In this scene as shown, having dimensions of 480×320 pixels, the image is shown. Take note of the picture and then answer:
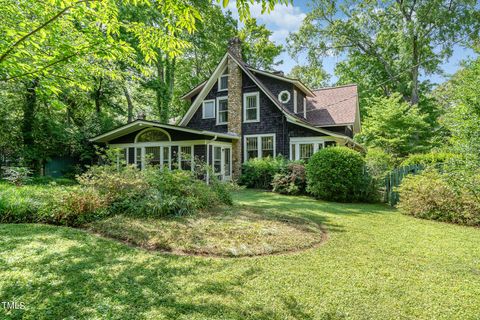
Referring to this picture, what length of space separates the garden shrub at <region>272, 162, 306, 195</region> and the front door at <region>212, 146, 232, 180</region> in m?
3.20

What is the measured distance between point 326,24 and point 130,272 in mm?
25657

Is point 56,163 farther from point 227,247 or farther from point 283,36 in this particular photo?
point 283,36

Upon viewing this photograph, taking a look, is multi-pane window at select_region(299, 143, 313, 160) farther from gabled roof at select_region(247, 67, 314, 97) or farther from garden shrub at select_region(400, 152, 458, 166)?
garden shrub at select_region(400, 152, 458, 166)

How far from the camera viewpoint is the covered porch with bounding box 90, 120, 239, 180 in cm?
1400

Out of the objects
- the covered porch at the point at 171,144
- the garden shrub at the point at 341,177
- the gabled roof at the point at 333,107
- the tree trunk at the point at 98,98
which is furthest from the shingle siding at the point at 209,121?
the garden shrub at the point at 341,177

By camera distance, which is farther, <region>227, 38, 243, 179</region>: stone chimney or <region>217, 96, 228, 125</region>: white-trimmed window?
<region>217, 96, 228, 125</region>: white-trimmed window

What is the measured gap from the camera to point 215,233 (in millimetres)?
5141

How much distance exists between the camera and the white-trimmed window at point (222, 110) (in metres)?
17.2

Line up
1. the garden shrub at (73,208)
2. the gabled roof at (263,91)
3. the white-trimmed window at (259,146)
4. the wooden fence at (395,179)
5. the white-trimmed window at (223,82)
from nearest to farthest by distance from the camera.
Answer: the garden shrub at (73,208) → the wooden fence at (395,179) → the gabled roof at (263,91) → the white-trimmed window at (259,146) → the white-trimmed window at (223,82)

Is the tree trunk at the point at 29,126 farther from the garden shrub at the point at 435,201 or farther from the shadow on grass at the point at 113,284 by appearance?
the garden shrub at the point at 435,201

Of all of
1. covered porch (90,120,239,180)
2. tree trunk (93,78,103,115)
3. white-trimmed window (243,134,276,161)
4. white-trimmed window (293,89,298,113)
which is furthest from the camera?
tree trunk (93,78,103,115)

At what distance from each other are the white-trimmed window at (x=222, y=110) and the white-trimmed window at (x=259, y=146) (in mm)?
2067

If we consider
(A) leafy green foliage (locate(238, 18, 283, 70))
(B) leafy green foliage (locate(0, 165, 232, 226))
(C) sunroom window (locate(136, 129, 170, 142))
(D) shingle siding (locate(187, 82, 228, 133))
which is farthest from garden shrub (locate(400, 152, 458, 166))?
(A) leafy green foliage (locate(238, 18, 283, 70))

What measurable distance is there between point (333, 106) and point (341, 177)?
9.15 meters
